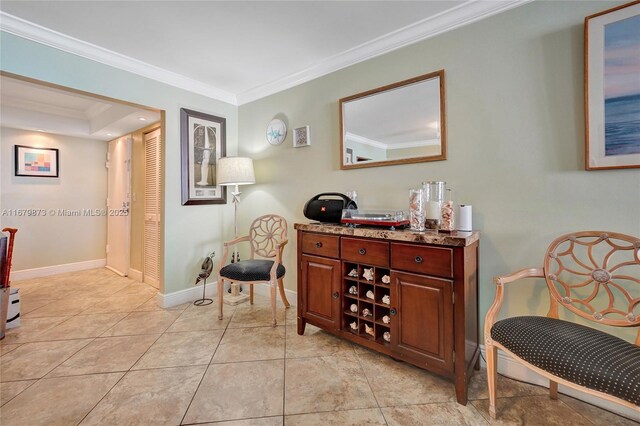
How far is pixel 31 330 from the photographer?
2338 millimetres

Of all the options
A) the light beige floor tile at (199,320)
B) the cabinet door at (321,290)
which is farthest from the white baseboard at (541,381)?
the light beige floor tile at (199,320)

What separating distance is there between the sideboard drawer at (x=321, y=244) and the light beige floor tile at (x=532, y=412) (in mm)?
1169

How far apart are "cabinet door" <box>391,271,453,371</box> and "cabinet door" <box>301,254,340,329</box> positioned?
0.45 m

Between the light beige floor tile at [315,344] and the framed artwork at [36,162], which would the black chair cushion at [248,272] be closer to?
the light beige floor tile at [315,344]

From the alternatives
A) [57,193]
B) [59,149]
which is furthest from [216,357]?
[59,149]

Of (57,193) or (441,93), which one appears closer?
(441,93)

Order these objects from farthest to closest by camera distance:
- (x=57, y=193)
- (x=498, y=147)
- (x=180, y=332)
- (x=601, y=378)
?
(x=57, y=193), (x=180, y=332), (x=498, y=147), (x=601, y=378)

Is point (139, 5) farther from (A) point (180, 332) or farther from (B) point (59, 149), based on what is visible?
(B) point (59, 149)

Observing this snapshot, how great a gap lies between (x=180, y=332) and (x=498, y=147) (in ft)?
9.14

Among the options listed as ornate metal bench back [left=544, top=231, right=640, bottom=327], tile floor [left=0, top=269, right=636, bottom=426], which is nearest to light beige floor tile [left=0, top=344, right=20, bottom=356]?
tile floor [left=0, top=269, right=636, bottom=426]

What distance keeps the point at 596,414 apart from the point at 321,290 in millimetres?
1617

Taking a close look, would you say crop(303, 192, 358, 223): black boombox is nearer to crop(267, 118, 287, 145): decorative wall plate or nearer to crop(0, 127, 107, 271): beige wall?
crop(267, 118, 287, 145): decorative wall plate

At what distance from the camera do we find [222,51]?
2.39 metres

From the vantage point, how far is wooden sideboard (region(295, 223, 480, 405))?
1468 mm
